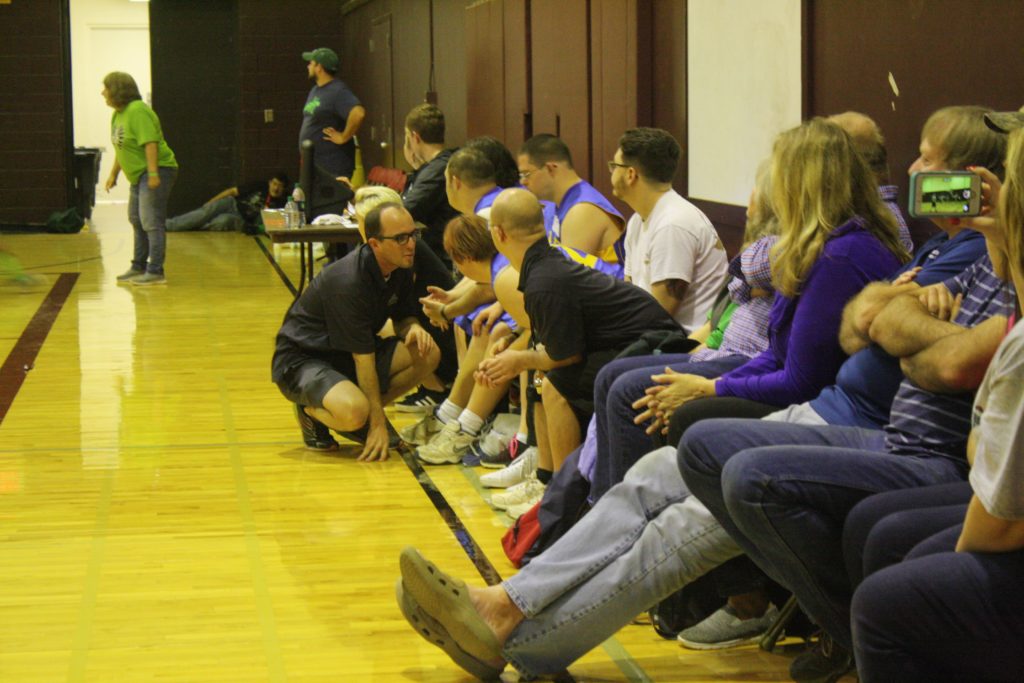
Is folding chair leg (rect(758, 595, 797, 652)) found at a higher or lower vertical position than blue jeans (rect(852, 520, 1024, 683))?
lower

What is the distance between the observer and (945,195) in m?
2.26

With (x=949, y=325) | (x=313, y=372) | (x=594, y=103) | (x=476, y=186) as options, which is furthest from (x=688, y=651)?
(x=594, y=103)

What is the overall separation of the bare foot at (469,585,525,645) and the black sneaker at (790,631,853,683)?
1.84 ft

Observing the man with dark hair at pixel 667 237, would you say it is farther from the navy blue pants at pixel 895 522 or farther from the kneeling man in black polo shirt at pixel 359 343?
the navy blue pants at pixel 895 522

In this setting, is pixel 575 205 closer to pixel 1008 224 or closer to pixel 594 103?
pixel 594 103

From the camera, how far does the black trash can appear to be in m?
15.3

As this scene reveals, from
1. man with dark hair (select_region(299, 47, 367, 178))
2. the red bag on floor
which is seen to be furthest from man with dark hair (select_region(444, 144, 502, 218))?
man with dark hair (select_region(299, 47, 367, 178))

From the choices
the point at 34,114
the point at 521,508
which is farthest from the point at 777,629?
the point at 34,114

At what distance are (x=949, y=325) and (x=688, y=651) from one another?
3.35 feet

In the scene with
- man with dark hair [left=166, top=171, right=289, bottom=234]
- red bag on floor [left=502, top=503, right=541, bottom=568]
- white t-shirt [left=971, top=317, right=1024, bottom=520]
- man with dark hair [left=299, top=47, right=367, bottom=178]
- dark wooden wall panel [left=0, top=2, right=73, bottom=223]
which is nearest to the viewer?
white t-shirt [left=971, top=317, right=1024, bottom=520]

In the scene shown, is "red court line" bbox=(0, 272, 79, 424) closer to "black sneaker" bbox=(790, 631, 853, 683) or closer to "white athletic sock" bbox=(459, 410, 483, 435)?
"white athletic sock" bbox=(459, 410, 483, 435)

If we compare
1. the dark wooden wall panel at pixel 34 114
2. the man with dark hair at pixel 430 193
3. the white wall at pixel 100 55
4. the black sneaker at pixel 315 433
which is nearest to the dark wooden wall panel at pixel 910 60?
the black sneaker at pixel 315 433

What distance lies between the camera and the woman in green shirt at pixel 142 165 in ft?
33.1

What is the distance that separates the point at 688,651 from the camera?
122 inches
